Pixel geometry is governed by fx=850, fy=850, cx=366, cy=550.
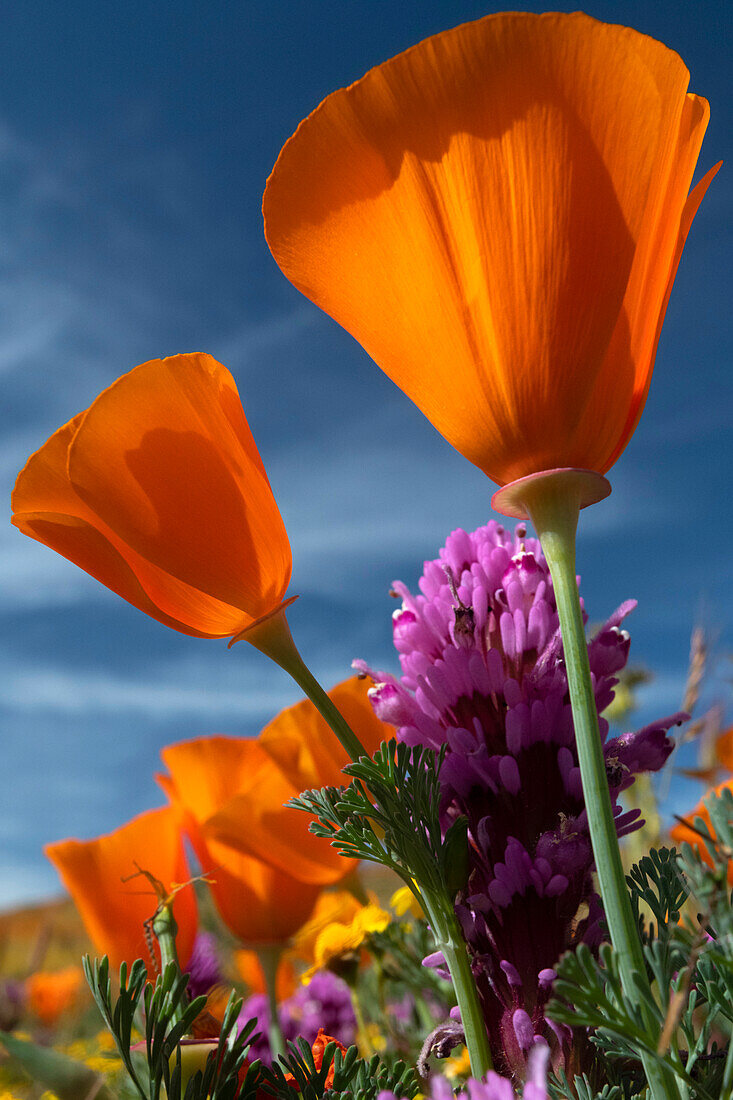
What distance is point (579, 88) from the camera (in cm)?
49

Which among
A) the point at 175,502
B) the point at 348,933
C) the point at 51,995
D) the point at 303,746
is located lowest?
the point at 51,995

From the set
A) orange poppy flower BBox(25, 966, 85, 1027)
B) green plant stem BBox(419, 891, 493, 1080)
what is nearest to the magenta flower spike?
green plant stem BBox(419, 891, 493, 1080)

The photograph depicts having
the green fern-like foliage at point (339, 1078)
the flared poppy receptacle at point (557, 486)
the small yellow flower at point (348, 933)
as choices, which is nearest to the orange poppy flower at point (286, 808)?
the small yellow flower at point (348, 933)

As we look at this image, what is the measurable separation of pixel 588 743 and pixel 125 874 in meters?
0.74

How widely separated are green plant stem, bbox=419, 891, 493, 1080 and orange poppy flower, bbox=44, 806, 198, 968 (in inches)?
20.4

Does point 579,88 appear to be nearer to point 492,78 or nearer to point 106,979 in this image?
point 492,78

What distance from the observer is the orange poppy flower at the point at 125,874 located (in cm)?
101

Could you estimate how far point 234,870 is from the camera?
3.64ft

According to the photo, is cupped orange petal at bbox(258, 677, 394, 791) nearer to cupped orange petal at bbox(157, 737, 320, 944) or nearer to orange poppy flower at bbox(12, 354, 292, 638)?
cupped orange petal at bbox(157, 737, 320, 944)

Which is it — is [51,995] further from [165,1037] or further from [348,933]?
[165,1037]

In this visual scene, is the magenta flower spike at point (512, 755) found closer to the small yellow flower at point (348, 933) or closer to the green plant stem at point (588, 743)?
the green plant stem at point (588, 743)

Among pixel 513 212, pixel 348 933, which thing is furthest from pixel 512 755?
pixel 348 933

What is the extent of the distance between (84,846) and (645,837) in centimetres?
131

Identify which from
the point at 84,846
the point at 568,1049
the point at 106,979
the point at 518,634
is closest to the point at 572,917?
the point at 568,1049
